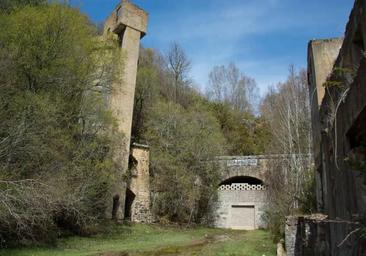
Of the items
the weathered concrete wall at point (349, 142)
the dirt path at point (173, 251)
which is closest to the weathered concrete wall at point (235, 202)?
the dirt path at point (173, 251)

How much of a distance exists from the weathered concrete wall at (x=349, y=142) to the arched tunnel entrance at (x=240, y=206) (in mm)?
15311

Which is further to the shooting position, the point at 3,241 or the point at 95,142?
the point at 95,142

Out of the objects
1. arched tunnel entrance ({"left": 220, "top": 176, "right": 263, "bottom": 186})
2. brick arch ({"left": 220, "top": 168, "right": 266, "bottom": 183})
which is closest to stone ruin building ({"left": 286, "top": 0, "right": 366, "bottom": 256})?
brick arch ({"left": 220, "top": 168, "right": 266, "bottom": 183})

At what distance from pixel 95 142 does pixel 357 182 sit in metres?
11.5

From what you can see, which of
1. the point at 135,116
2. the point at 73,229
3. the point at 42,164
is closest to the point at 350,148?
the point at 42,164

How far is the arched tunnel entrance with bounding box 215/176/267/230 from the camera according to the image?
2164 centimetres

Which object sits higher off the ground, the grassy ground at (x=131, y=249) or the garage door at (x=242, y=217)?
the garage door at (x=242, y=217)

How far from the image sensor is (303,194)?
42.0ft

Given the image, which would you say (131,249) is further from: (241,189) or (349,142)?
(241,189)

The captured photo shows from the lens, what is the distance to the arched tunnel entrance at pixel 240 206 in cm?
2164

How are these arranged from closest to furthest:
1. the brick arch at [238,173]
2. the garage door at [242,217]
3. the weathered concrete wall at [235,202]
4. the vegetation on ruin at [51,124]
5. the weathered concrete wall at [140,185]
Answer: the vegetation on ruin at [51,124] → the weathered concrete wall at [140,185] → the weathered concrete wall at [235,202] → the garage door at [242,217] → the brick arch at [238,173]

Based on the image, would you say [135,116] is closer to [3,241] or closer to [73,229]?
[73,229]

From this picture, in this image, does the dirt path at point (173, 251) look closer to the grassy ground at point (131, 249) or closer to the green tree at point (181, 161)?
the grassy ground at point (131, 249)

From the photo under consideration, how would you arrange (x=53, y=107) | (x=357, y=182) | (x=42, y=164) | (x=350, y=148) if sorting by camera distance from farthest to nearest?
(x=53, y=107), (x=42, y=164), (x=350, y=148), (x=357, y=182)
